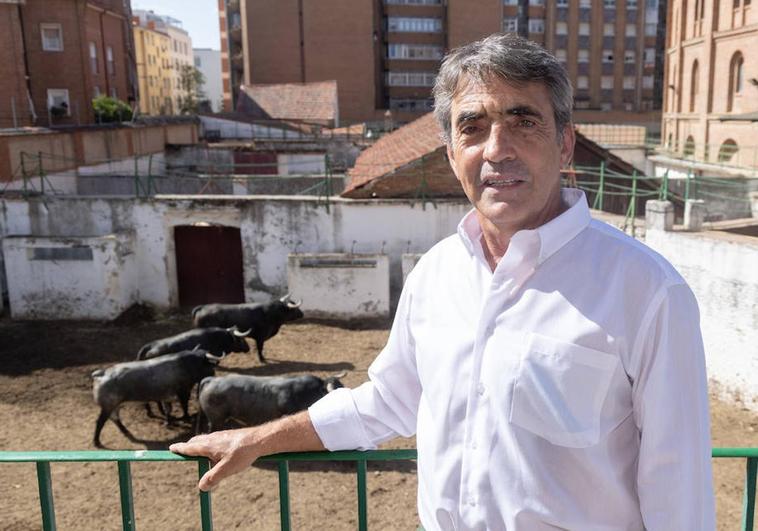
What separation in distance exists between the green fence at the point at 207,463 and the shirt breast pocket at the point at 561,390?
0.73 metres

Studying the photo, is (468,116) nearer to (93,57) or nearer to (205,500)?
(205,500)

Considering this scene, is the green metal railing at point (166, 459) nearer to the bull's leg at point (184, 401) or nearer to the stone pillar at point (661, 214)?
the bull's leg at point (184, 401)

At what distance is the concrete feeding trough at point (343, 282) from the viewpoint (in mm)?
15555

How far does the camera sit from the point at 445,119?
2439 millimetres

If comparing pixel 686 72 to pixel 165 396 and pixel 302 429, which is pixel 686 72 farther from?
pixel 302 429

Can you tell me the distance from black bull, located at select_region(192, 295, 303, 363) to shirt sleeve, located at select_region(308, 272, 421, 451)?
37.5ft

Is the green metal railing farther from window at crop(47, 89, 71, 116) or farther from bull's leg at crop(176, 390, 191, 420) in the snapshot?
window at crop(47, 89, 71, 116)

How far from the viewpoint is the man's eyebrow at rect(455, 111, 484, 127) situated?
88.6 inches

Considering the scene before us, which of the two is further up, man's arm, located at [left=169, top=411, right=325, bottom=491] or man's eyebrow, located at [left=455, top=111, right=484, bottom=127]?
man's eyebrow, located at [left=455, top=111, right=484, bottom=127]

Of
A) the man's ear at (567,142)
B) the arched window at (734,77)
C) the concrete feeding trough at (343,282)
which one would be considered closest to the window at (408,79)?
the arched window at (734,77)

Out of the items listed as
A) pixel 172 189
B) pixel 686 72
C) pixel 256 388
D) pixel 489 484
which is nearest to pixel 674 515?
pixel 489 484

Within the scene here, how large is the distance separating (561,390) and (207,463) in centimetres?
149

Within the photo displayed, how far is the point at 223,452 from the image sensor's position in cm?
261

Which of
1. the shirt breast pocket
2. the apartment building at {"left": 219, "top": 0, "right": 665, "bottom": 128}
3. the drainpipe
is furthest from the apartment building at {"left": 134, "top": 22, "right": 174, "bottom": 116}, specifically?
the shirt breast pocket
